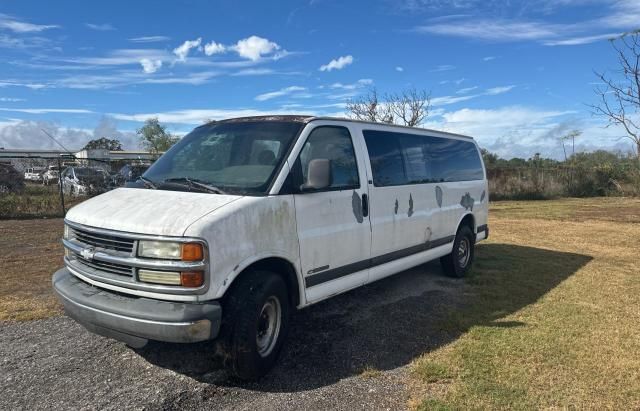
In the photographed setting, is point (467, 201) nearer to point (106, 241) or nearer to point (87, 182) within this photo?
point (106, 241)

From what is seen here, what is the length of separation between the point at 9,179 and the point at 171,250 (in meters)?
13.9

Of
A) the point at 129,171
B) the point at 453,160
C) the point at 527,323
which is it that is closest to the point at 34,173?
the point at 129,171

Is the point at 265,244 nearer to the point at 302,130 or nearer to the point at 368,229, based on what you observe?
the point at 302,130

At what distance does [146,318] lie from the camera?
330 cm

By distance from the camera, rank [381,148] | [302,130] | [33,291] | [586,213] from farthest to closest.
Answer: [586,213] < [33,291] < [381,148] < [302,130]

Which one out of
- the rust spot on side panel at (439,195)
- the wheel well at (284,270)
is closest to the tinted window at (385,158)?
the rust spot on side panel at (439,195)

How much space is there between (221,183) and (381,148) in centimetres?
211

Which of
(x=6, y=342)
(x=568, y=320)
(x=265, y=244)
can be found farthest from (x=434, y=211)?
(x=6, y=342)

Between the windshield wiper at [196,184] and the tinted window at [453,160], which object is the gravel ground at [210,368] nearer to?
the windshield wiper at [196,184]

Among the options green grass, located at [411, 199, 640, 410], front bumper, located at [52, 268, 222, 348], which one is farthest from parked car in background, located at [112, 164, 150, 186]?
green grass, located at [411, 199, 640, 410]

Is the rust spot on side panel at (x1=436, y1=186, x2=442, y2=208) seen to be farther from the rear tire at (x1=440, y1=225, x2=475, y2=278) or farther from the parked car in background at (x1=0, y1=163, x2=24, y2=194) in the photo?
the parked car in background at (x1=0, y1=163, x2=24, y2=194)

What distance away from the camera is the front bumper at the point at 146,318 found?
10.8ft

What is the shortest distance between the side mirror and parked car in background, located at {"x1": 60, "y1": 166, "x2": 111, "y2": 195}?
14377 mm

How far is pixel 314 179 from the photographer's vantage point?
4.06m
